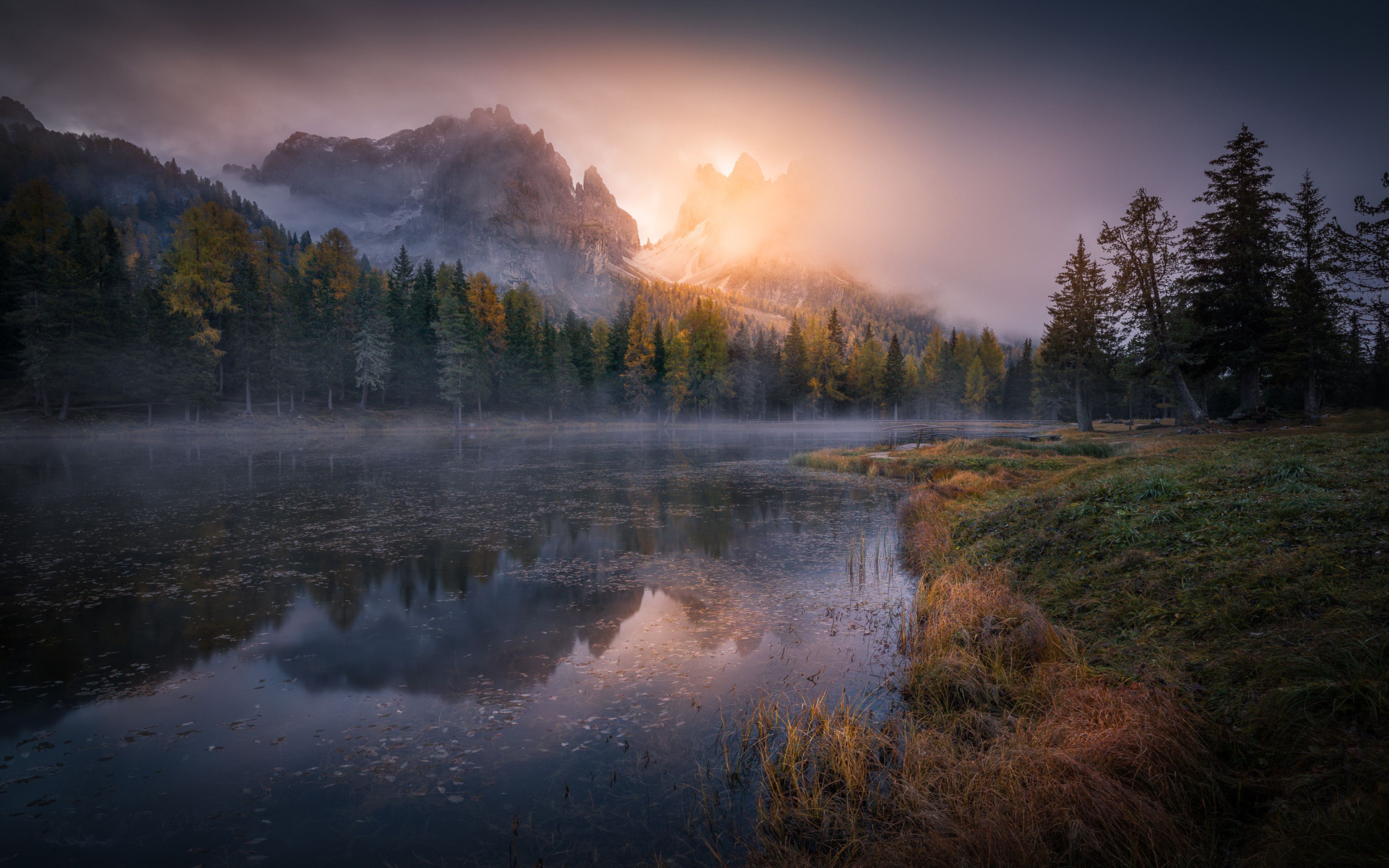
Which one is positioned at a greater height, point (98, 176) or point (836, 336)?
point (98, 176)

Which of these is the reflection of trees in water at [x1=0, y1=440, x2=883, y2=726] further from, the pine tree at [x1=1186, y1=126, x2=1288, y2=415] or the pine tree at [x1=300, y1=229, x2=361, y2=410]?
the pine tree at [x1=300, y1=229, x2=361, y2=410]

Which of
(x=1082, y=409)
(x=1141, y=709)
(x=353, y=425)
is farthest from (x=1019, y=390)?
(x=1141, y=709)

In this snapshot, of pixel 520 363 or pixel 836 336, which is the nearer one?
pixel 520 363

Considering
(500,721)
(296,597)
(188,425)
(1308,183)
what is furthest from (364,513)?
(1308,183)

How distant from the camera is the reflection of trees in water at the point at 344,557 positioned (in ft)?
31.1

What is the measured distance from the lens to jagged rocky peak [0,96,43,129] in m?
158

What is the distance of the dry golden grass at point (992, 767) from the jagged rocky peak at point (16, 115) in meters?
248

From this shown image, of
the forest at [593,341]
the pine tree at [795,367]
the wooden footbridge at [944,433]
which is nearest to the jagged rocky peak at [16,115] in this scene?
the forest at [593,341]

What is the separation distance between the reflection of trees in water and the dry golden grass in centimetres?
449

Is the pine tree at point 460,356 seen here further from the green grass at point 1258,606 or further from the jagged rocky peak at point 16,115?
the jagged rocky peak at point 16,115

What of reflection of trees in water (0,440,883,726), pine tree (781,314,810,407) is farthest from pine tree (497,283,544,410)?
Answer: reflection of trees in water (0,440,883,726)

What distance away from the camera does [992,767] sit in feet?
17.3

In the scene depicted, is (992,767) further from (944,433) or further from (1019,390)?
(1019,390)

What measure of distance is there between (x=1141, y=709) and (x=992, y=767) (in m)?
1.71
